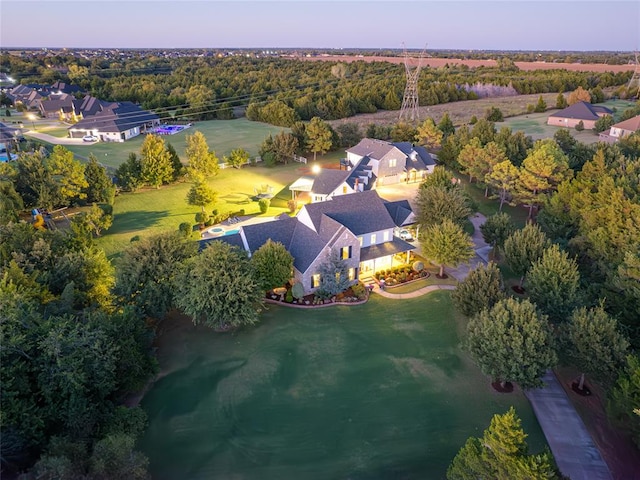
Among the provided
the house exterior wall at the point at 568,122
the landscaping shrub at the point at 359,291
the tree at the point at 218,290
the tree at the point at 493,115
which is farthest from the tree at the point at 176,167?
the house exterior wall at the point at 568,122

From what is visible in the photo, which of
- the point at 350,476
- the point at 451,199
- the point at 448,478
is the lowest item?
the point at 350,476

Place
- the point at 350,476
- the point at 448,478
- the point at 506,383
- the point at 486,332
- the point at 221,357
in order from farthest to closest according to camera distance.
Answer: the point at 221,357 < the point at 506,383 < the point at 486,332 < the point at 350,476 < the point at 448,478

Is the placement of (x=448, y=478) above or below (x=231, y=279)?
below

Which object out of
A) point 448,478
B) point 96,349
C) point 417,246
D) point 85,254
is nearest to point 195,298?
point 96,349

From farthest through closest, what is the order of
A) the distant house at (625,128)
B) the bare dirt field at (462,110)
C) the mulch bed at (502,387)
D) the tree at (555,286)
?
the bare dirt field at (462,110) < the distant house at (625,128) < the tree at (555,286) < the mulch bed at (502,387)

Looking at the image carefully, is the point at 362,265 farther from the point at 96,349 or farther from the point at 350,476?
the point at 96,349

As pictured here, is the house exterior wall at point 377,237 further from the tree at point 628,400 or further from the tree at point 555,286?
the tree at point 628,400

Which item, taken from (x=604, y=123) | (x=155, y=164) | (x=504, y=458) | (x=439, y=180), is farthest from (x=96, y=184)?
(x=604, y=123)

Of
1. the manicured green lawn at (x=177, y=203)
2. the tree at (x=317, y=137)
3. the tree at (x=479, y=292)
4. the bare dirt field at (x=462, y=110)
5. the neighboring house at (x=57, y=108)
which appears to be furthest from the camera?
the neighboring house at (x=57, y=108)

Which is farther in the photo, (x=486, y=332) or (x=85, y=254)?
(x=85, y=254)
